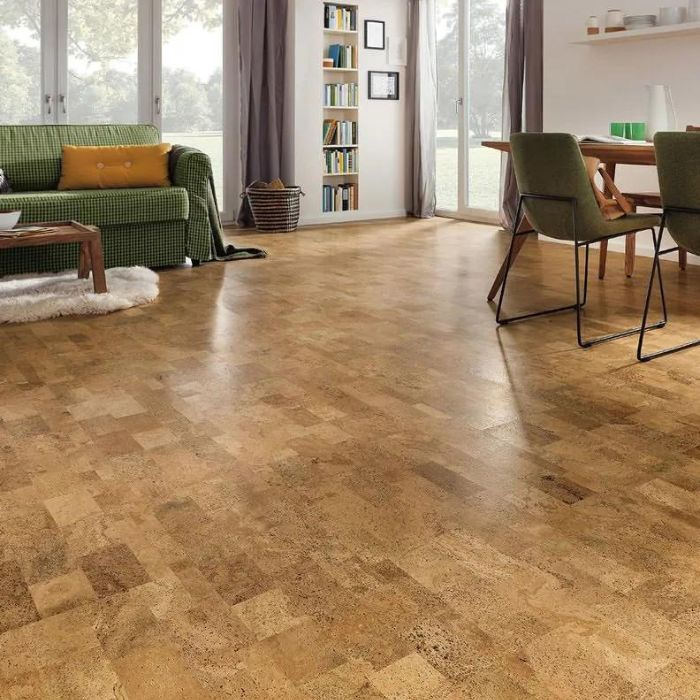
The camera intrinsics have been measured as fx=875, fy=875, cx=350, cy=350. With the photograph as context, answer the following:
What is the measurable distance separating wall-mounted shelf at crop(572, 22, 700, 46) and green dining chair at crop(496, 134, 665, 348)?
197 centimetres

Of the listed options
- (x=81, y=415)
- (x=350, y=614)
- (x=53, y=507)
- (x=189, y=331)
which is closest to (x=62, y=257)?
(x=189, y=331)

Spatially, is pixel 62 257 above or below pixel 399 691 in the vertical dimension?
above

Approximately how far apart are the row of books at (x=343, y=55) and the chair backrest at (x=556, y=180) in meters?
4.13

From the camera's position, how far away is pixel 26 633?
1541mm

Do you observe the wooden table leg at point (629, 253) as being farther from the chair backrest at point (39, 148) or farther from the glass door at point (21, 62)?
the glass door at point (21, 62)

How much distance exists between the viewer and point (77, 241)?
4.19m

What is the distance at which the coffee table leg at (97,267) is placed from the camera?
4219 mm

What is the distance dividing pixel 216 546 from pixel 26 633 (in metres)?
0.43

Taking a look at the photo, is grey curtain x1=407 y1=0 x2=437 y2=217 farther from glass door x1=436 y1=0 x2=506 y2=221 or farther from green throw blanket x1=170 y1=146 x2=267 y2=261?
green throw blanket x1=170 y1=146 x2=267 y2=261

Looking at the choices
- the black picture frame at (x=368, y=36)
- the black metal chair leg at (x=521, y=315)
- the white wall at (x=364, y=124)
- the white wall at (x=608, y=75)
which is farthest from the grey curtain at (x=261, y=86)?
the black metal chair leg at (x=521, y=315)

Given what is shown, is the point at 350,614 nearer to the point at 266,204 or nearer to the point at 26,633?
the point at 26,633

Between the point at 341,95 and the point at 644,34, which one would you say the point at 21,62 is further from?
the point at 644,34

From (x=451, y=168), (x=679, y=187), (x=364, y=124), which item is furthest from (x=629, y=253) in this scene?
(x=364, y=124)

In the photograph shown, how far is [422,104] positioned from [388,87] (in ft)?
1.14
